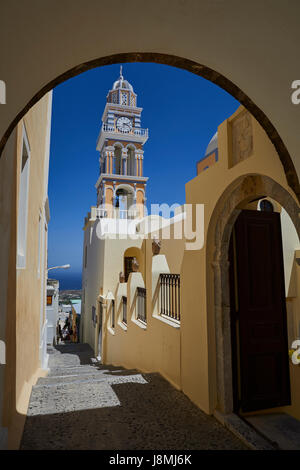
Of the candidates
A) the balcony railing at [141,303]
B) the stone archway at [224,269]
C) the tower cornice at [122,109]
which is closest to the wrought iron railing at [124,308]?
the balcony railing at [141,303]

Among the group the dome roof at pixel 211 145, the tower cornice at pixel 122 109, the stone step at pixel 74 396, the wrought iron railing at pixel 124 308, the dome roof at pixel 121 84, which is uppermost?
the dome roof at pixel 121 84

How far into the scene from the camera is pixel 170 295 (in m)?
5.95

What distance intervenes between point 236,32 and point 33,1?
1.43 meters

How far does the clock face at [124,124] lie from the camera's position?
20344mm

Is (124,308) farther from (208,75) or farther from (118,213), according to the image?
(208,75)

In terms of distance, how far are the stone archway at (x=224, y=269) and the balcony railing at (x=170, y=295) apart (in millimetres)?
1548

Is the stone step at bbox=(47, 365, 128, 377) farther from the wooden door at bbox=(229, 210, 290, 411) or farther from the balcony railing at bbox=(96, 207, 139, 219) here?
the balcony railing at bbox=(96, 207, 139, 219)

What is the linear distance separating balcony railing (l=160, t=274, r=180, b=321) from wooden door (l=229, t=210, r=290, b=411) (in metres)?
1.60

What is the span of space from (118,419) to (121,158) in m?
17.9

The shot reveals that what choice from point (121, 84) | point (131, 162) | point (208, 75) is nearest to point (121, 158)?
point (131, 162)

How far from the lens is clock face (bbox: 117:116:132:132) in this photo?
20.3 meters

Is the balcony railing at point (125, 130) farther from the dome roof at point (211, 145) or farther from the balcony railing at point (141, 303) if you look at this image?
the balcony railing at point (141, 303)

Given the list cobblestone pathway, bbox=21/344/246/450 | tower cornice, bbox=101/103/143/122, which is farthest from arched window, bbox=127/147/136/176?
cobblestone pathway, bbox=21/344/246/450

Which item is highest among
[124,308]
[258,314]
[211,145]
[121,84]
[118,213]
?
[121,84]
